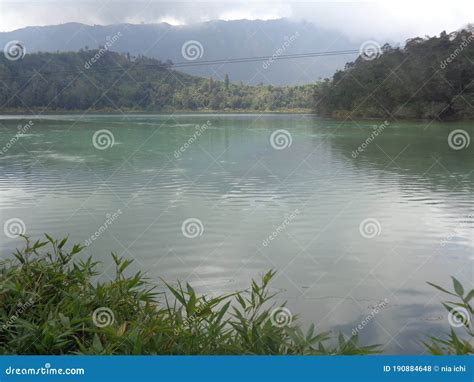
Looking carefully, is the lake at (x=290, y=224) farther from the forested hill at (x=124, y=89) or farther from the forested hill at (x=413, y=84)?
the forested hill at (x=413, y=84)

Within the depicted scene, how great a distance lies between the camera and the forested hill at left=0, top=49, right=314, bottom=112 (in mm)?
30094

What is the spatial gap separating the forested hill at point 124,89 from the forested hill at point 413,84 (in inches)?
214

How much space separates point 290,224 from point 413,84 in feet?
112

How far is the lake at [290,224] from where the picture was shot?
418 cm

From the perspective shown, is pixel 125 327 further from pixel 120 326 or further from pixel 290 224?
pixel 290 224

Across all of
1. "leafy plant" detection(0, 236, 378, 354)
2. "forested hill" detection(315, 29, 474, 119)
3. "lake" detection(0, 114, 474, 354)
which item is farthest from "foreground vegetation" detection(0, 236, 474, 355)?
"forested hill" detection(315, 29, 474, 119)

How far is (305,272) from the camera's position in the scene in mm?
4828

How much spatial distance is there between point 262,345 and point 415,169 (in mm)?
11937

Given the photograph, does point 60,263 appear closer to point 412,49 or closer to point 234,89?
point 234,89

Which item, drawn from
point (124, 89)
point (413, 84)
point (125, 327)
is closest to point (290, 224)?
point (125, 327)

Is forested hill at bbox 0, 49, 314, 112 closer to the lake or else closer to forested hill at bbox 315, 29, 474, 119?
forested hill at bbox 315, 29, 474, 119

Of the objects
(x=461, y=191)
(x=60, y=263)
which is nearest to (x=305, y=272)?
(x=60, y=263)

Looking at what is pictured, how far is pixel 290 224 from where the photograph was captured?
6.93 m

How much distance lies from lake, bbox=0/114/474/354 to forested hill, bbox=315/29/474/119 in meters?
21.6
